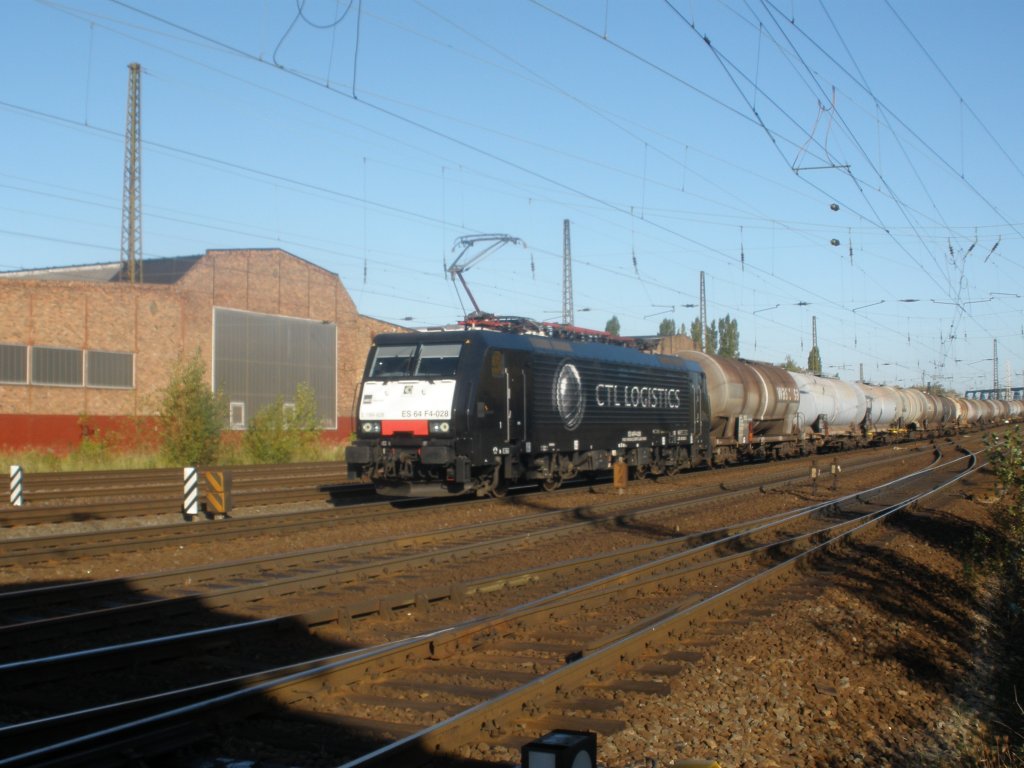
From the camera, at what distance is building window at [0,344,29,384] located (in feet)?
120

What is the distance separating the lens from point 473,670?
749 centimetres

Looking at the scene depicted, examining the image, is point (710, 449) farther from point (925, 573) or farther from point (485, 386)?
point (925, 573)

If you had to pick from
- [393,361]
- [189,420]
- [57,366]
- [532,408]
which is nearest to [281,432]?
[189,420]

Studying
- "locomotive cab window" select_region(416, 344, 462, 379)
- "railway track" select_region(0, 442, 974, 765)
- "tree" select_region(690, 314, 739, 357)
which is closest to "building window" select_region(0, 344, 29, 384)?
"locomotive cab window" select_region(416, 344, 462, 379)

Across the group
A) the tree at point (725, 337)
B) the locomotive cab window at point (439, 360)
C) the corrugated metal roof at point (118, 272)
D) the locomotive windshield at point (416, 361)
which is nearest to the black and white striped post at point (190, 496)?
the locomotive windshield at point (416, 361)

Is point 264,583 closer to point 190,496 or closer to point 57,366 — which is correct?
point 190,496

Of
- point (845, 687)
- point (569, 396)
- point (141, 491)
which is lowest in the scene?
point (845, 687)

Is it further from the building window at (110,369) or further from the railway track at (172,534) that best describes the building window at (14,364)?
the railway track at (172,534)

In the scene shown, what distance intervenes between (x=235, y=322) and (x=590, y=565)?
34594 mm

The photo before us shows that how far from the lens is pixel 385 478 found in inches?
733

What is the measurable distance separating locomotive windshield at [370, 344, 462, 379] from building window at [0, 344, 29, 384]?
916 inches

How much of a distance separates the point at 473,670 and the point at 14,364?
114ft

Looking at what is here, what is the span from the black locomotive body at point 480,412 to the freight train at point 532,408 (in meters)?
0.02

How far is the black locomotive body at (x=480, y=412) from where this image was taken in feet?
59.5
